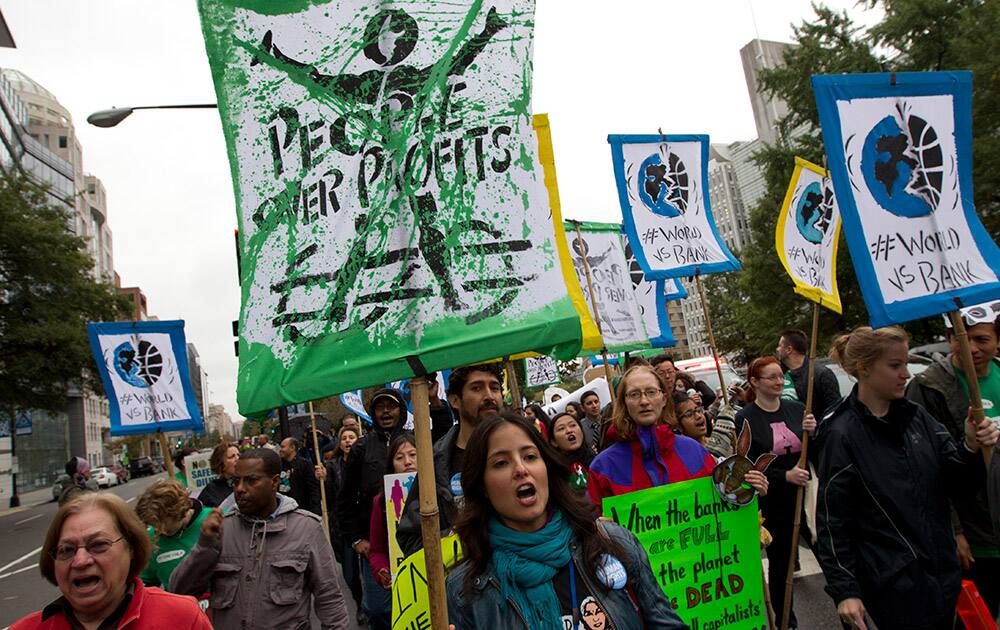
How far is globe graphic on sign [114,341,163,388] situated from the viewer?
26.9 ft

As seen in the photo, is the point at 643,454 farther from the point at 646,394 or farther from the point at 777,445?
the point at 777,445

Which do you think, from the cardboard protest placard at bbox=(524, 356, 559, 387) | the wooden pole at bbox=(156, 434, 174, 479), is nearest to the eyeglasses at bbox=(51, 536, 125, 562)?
the wooden pole at bbox=(156, 434, 174, 479)

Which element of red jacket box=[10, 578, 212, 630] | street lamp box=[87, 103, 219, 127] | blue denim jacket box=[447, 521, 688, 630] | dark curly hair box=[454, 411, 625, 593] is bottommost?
blue denim jacket box=[447, 521, 688, 630]

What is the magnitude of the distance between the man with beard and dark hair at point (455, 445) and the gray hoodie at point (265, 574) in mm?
479

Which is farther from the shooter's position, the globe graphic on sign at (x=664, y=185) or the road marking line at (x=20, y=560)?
the road marking line at (x=20, y=560)

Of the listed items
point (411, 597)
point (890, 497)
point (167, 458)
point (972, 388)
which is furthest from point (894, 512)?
point (167, 458)

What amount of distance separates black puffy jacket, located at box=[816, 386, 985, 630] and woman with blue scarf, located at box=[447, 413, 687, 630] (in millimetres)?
1426

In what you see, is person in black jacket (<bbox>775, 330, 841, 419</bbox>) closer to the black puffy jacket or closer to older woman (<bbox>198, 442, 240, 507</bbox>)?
the black puffy jacket

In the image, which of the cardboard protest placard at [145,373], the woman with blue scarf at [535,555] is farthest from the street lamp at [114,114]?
the woman with blue scarf at [535,555]

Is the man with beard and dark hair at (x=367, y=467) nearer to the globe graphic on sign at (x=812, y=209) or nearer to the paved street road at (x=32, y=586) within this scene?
the paved street road at (x=32, y=586)

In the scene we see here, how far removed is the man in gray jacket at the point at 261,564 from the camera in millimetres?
3496

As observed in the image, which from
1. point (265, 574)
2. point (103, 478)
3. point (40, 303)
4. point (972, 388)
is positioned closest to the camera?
point (972, 388)

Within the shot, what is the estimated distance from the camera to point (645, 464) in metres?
3.99

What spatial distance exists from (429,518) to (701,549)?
2.24m
